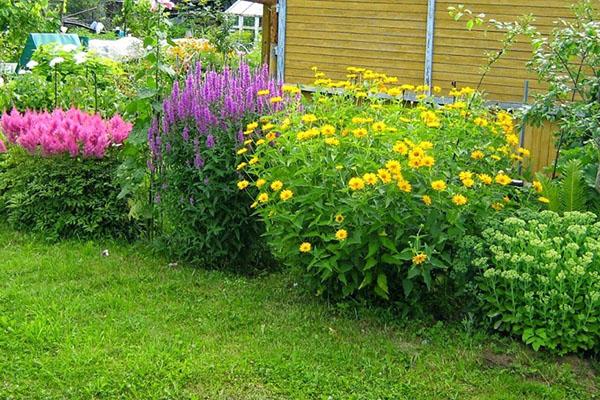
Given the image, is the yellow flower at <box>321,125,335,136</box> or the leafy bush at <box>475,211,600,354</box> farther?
the yellow flower at <box>321,125,335,136</box>

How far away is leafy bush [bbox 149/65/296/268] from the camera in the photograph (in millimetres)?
4707

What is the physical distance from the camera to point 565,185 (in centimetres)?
431

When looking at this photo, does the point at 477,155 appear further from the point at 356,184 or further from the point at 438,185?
the point at 356,184

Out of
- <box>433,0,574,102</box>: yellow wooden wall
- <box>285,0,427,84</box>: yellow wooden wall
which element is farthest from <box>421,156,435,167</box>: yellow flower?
<box>285,0,427,84</box>: yellow wooden wall

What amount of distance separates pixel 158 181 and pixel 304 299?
55.2 inches

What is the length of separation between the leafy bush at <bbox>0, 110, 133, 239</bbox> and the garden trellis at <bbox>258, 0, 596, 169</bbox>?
451 centimetres

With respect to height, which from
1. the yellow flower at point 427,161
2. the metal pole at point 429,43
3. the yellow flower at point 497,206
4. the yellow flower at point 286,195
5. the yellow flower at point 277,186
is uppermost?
the metal pole at point 429,43

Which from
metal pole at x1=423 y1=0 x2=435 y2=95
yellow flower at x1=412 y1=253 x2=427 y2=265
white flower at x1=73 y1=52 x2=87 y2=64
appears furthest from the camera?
metal pole at x1=423 y1=0 x2=435 y2=95

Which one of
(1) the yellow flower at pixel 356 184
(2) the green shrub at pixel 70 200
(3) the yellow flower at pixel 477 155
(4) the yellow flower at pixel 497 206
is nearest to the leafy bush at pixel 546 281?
(4) the yellow flower at pixel 497 206

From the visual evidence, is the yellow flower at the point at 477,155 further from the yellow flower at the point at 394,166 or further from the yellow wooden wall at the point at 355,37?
the yellow wooden wall at the point at 355,37

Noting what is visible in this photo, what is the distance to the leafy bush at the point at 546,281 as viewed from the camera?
3461mm

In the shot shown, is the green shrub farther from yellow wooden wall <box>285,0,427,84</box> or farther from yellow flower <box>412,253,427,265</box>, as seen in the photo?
yellow wooden wall <box>285,0,427,84</box>

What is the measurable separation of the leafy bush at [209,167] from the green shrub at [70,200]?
71 cm

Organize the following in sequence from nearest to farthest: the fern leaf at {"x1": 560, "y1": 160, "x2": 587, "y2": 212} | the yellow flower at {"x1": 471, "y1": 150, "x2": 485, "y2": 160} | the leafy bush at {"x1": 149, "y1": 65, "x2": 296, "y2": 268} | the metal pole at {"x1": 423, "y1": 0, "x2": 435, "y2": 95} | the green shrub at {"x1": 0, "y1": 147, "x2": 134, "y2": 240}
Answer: the yellow flower at {"x1": 471, "y1": 150, "x2": 485, "y2": 160} < the fern leaf at {"x1": 560, "y1": 160, "x2": 587, "y2": 212} < the leafy bush at {"x1": 149, "y1": 65, "x2": 296, "y2": 268} < the green shrub at {"x1": 0, "y1": 147, "x2": 134, "y2": 240} < the metal pole at {"x1": 423, "y1": 0, "x2": 435, "y2": 95}
